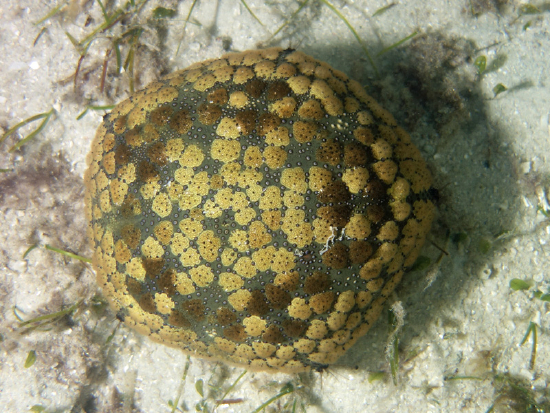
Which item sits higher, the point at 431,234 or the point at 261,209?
the point at 431,234

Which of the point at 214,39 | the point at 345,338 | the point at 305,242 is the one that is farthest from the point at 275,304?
the point at 214,39

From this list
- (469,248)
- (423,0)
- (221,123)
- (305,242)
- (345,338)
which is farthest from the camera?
(423,0)

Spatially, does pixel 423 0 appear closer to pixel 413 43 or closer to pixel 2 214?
pixel 413 43

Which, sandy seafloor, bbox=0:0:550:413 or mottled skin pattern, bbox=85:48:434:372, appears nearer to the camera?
mottled skin pattern, bbox=85:48:434:372

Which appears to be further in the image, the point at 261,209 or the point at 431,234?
the point at 431,234
